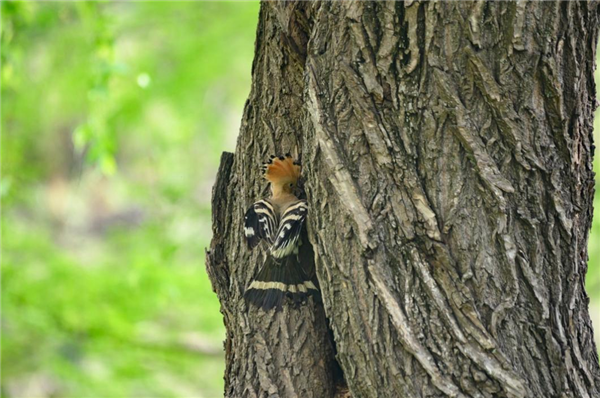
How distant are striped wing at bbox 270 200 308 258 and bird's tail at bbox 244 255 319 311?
0.14 feet

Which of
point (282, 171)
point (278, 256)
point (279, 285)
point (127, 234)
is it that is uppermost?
point (127, 234)

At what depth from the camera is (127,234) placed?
23.9ft

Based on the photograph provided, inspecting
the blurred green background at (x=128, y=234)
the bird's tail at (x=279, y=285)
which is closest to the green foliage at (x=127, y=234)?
the blurred green background at (x=128, y=234)

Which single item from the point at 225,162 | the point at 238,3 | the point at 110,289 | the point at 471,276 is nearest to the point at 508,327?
the point at 471,276

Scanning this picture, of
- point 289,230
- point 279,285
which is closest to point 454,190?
point 289,230

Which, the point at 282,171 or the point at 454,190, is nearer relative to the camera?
the point at 454,190

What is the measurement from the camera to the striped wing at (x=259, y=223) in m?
2.50

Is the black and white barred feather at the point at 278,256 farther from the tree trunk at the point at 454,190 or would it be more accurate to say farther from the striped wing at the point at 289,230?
the tree trunk at the point at 454,190

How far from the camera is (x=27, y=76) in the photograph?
689cm

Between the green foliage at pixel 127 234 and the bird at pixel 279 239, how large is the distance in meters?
2.35

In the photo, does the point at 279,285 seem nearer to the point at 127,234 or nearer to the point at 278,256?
the point at 278,256

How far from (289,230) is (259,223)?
149mm

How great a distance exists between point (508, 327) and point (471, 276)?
19 centimetres

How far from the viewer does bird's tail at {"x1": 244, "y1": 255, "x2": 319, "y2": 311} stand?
2480 mm
